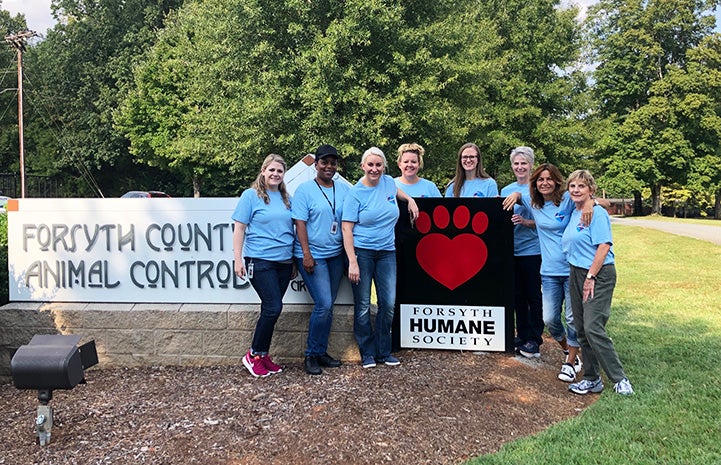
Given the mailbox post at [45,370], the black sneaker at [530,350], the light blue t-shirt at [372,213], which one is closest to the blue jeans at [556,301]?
the black sneaker at [530,350]

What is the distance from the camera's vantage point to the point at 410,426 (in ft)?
11.7

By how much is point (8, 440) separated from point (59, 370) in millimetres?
679

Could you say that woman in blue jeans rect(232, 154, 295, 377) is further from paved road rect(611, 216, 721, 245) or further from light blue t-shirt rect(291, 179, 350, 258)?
paved road rect(611, 216, 721, 245)

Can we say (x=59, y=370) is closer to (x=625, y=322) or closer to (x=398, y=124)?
(x=625, y=322)

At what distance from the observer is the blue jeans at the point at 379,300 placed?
463 centimetres

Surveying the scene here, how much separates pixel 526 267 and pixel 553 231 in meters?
0.65

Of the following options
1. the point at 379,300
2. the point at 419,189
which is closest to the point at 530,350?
the point at 379,300

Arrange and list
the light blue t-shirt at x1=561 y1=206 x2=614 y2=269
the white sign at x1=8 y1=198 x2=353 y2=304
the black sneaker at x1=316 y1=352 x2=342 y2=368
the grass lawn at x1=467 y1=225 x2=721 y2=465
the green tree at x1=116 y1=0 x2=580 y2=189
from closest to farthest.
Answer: the grass lawn at x1=467 y1=225 x2=721 y2=465, the light blue t-shirt at x1=561 y1=206 x2=614 y2=269, the black sneaker at x1=316 y1=352 x2=342 y2=368, the white sign at x1=8 y1=198 x2=353 y2=304, the green tree at x1=116 y1=0 x2=580 y2=189

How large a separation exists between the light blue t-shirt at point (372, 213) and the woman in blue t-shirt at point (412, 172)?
38cm

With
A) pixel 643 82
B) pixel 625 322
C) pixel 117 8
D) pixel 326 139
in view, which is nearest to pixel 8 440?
pixel 625 322

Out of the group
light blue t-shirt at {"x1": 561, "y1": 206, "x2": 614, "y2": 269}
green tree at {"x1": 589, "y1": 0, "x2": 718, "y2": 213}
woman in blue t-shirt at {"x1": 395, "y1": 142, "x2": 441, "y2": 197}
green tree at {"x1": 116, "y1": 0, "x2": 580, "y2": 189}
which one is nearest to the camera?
light blue t-shirt at {"x1": 561, "y1": 206, "x2": 614, "y2": 269}

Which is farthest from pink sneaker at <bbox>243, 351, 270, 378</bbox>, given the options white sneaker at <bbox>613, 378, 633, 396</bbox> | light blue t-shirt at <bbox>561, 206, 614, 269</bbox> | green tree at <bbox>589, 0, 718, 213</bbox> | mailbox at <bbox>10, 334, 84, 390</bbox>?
green tree at <bbox>589, 0, 718, 213</bbox>

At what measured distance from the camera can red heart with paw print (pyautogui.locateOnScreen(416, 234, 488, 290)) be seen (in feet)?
16.9

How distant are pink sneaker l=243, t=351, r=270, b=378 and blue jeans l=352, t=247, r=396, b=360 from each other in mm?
780
